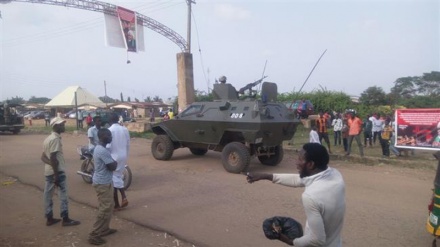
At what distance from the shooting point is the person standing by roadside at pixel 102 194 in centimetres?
488

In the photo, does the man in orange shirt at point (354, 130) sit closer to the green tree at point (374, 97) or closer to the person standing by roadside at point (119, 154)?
the person standing by roadside at point (119, 154)

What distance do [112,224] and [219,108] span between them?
5.13 metres

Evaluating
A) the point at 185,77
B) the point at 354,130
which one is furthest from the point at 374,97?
the point at 354,130

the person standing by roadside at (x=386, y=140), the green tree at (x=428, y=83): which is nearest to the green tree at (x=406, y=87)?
the green tree at (x=428, y=83)

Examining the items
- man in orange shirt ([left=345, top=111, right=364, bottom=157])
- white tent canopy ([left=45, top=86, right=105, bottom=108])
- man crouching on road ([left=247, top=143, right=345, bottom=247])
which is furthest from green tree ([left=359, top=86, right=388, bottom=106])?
man crouching on road ([left=247, top=143, right=345, bottom=247])

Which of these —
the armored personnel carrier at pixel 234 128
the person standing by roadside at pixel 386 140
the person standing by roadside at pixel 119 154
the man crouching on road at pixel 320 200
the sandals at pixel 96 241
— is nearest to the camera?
the man crouching on road at pixel 320 200

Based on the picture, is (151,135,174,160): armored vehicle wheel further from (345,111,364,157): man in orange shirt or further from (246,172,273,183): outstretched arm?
(246,172,273,183): outstretched arm

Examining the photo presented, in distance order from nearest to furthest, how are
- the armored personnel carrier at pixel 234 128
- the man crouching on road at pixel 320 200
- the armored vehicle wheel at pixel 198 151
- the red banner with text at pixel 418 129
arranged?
the man crouching on road at pixel 320 200
the armored personnel carrier at pixel 234 128
the red banner with text at pixel 418 129
the armored vehicle wheel at pixel 198 151

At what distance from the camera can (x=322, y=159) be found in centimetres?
247

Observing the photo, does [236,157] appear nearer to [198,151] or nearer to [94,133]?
[198,151]

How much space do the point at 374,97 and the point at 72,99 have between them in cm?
3107

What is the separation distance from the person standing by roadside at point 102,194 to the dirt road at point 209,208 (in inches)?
7.3

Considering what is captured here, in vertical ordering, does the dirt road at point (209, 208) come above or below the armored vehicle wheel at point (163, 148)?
below

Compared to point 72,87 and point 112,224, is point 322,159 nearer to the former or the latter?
point 112,224
